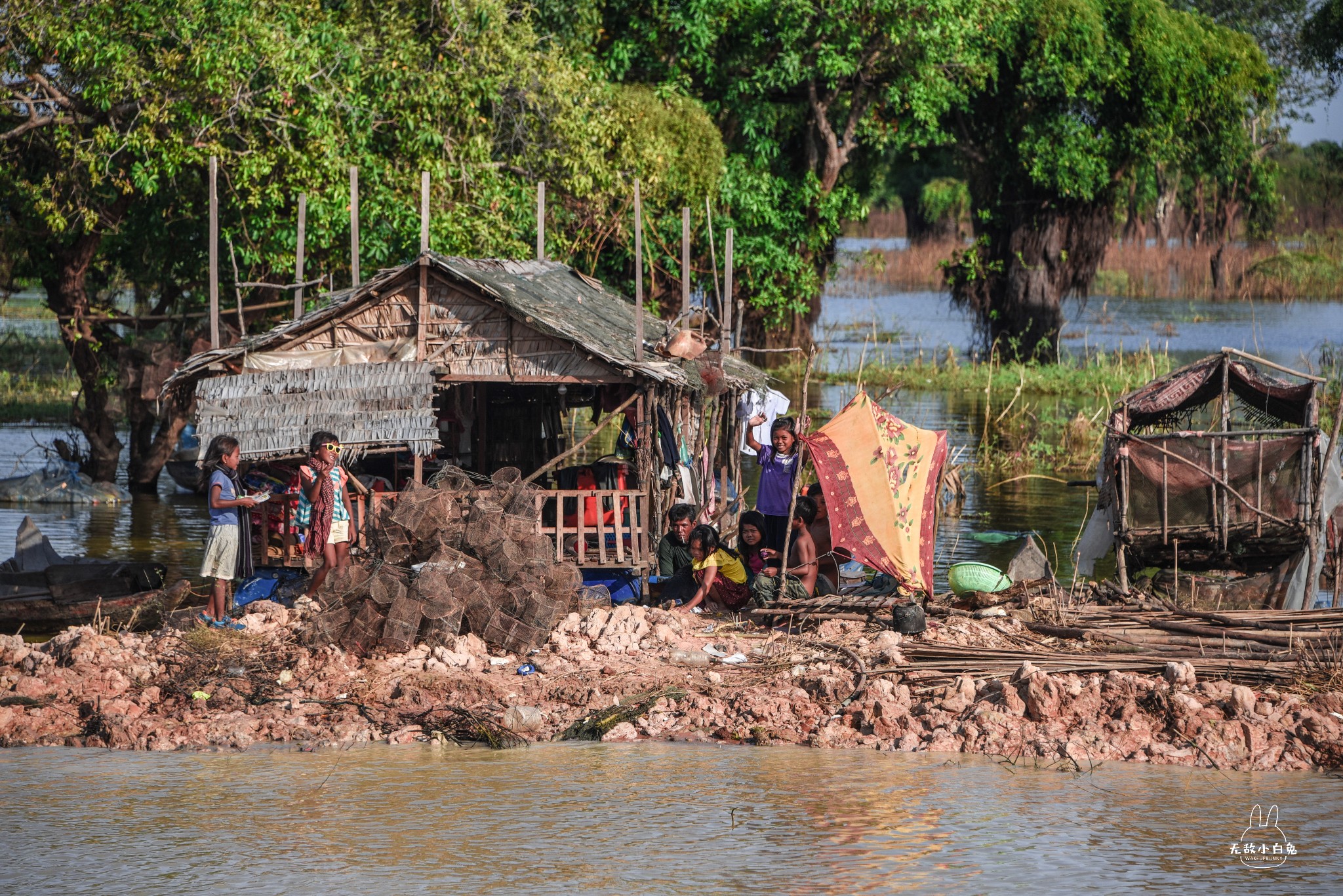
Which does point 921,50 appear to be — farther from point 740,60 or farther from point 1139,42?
point 1139,42

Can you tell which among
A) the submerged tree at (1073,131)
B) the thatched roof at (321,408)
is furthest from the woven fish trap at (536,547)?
the submerged tree at (1073,131)

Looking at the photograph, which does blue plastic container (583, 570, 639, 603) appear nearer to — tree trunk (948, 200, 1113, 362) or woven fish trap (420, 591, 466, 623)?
woven fish trap (420, 591, 466, 623)

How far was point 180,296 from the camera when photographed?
20.1 meters

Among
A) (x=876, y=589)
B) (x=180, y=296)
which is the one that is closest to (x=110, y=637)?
(x=876, y=589)

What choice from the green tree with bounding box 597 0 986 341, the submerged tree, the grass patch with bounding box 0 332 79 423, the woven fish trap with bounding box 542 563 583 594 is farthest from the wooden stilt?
the grass patch with bounding box 0 332 79 423

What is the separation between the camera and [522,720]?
8.78 m

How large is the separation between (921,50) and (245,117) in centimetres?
1237

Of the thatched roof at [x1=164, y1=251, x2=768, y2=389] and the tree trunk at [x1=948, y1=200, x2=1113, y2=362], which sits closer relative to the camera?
the thatched roof at [x1=164, y1=251, x2=768, y2=389]

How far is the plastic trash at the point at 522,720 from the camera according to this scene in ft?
28.7

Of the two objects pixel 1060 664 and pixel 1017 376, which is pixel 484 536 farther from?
pixel 1017 376

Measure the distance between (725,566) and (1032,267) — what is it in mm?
20443

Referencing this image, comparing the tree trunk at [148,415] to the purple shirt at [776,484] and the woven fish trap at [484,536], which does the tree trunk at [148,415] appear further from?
the purple shirt at [776,484]

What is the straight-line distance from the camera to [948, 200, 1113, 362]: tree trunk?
2950 cm

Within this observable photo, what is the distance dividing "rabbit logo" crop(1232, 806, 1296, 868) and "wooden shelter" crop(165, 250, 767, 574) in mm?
5341
